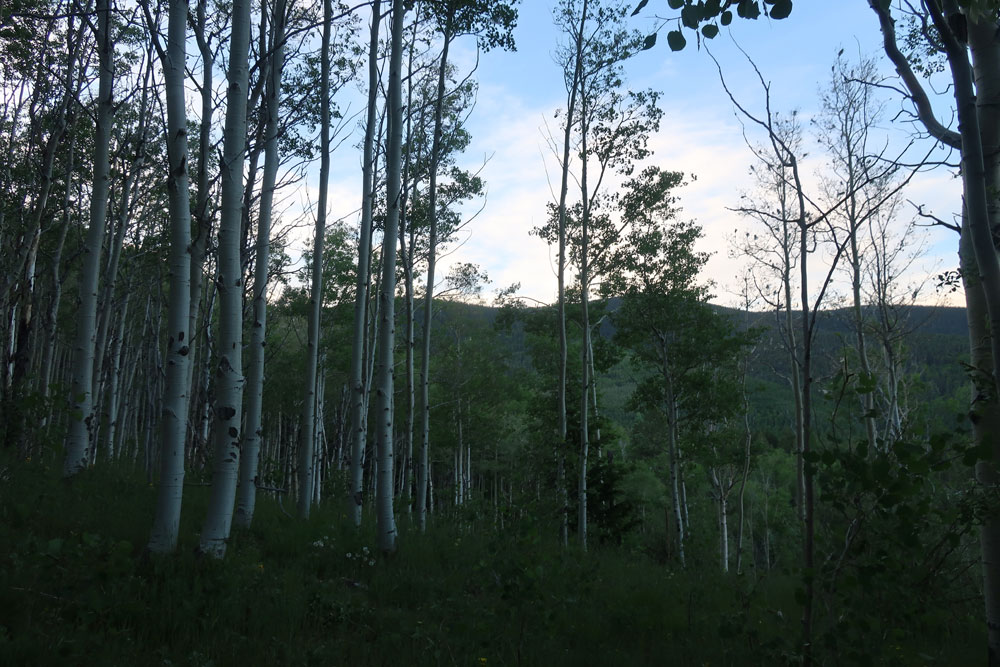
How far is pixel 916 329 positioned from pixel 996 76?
60.2 ft

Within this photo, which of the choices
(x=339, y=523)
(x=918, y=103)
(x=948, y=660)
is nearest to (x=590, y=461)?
(x=339, y=523)

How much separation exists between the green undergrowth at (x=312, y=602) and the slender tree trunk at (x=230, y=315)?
422 mm

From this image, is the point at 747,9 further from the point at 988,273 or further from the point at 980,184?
the point at 988,273

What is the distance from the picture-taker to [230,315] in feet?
16.9

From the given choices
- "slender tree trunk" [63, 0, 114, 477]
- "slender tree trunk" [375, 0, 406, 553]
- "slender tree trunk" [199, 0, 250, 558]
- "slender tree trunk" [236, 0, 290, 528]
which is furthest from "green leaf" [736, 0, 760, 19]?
"slender tree trunk" [63, 0, 114, 477]

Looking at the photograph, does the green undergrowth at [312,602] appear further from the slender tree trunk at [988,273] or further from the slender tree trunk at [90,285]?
the slender tree trunk at [988,273]

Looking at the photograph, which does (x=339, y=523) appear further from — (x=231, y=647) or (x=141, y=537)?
(x=231, y=647)

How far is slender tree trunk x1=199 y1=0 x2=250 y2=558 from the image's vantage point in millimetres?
4910

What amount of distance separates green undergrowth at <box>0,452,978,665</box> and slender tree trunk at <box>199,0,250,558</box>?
0.42 metres

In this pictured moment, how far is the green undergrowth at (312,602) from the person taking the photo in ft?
11.1

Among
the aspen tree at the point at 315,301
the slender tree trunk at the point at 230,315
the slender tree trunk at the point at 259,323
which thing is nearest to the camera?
the slender tree trunk at the point at 230,315

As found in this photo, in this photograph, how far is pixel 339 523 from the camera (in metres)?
7.79

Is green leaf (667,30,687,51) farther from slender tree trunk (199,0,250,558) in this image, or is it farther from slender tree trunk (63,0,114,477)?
slender tree trunk (63,0,114,477)

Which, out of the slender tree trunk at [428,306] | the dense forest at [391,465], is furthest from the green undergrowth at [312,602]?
the slender tree trunk at [428,306]
